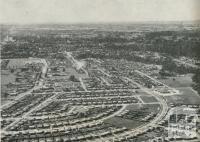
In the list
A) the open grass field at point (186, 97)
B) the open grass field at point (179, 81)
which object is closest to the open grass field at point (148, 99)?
the open grass field at point (186, 97)

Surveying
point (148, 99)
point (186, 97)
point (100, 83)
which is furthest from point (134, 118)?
point (186, 97)

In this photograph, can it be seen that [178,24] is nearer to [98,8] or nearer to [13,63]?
[98,8]

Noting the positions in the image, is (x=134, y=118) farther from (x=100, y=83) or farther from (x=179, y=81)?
(x=179, y=81)

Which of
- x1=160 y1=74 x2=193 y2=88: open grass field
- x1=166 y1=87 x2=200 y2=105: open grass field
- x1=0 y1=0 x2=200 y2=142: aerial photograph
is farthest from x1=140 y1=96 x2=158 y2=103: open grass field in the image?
x1=160 y1=74 x2=193 y2=88: open grass field

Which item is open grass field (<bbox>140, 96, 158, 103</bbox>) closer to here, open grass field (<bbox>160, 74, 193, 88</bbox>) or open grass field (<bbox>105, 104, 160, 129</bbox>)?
open grass field (<bbox>105, 104, 160, 129</bbox>)

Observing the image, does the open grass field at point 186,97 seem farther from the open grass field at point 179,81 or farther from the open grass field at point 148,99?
the open grass field at point 148,99

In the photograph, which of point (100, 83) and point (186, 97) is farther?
point (186, 97)

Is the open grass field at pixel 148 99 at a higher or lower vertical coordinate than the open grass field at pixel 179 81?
lower
